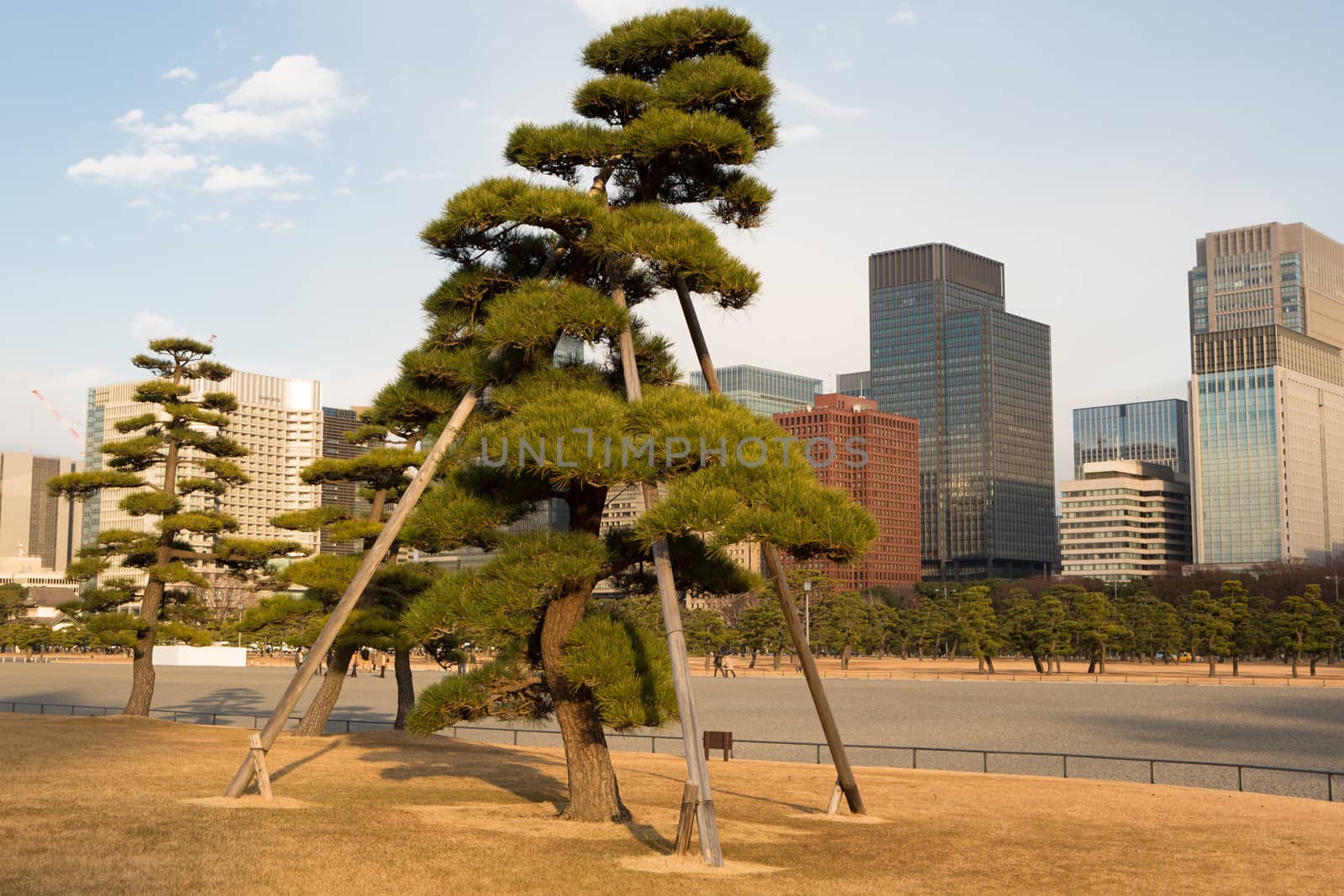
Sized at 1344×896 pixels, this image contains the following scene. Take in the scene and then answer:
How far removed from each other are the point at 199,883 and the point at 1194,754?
29.7 meters

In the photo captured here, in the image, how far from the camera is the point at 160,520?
34969 mm

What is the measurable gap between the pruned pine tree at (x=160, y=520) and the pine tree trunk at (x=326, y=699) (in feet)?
15.2

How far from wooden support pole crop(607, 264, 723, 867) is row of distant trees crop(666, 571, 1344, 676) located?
56.1 meters

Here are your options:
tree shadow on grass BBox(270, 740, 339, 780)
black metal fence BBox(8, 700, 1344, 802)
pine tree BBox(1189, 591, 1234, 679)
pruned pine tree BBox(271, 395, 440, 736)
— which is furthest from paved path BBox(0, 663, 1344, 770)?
pine tree BBox(1189, 591, 1234, 679)

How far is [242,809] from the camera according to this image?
1557cm

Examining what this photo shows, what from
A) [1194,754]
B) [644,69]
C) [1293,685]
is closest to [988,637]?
[1293,685]

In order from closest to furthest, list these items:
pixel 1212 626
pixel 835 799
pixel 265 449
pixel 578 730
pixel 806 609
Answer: pixel 578 730
pixel 835 799
pixel 1212 626
pixel 806 609
pixel 265 449

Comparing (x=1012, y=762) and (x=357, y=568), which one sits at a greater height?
(x=357, y=568)

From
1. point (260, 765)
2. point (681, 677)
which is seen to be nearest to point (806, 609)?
point (260, 765)

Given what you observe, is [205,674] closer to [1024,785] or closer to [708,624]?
[708,624]

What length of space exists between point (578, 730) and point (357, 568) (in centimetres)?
1498

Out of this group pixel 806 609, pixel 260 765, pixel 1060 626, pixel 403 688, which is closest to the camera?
pixel 260 765

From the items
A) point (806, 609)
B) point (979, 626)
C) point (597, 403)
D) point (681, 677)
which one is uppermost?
point (597, 403)

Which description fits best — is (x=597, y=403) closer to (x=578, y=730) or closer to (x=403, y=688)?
(x=578, y=730)
